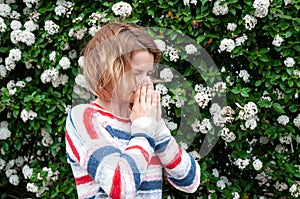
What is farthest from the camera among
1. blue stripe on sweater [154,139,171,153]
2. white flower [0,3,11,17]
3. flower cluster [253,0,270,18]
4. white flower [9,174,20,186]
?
white flower [9,174,20,186]

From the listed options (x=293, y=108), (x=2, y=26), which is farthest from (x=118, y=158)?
(x=2, y=26)

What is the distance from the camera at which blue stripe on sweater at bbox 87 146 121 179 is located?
170 cm

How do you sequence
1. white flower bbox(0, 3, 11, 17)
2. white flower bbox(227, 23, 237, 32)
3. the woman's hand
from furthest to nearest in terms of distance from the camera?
1. white flower bbox(0, 3, 11, 17)
2. white flower bbox(227, 23, 237, 32)
3. the woman's hand

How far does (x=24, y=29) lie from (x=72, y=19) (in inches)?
13.6

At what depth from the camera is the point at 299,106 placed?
11.7 ft

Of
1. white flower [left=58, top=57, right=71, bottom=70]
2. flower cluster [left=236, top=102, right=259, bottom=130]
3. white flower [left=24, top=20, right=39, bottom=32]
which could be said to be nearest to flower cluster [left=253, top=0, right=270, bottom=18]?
flower cluster [left=236, top=102, right=259, bottom=130]

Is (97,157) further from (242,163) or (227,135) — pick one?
(242,163)

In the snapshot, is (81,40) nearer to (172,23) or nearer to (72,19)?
(72,19)

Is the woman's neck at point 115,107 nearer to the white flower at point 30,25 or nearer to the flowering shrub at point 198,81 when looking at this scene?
the flowering shrub at point 198,81

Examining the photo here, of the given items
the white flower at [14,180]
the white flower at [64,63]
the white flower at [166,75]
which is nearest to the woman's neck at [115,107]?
the white flower at [166,75]

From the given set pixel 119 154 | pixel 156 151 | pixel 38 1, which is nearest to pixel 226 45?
pixel 38 1

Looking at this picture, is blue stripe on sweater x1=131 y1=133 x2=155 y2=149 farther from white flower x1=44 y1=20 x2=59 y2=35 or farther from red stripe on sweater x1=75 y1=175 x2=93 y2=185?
white flower x1=44 y1=20 x2=59 y2=35

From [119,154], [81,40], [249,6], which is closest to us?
[119,154]

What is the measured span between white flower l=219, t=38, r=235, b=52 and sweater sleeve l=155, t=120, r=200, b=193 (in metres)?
1.48
